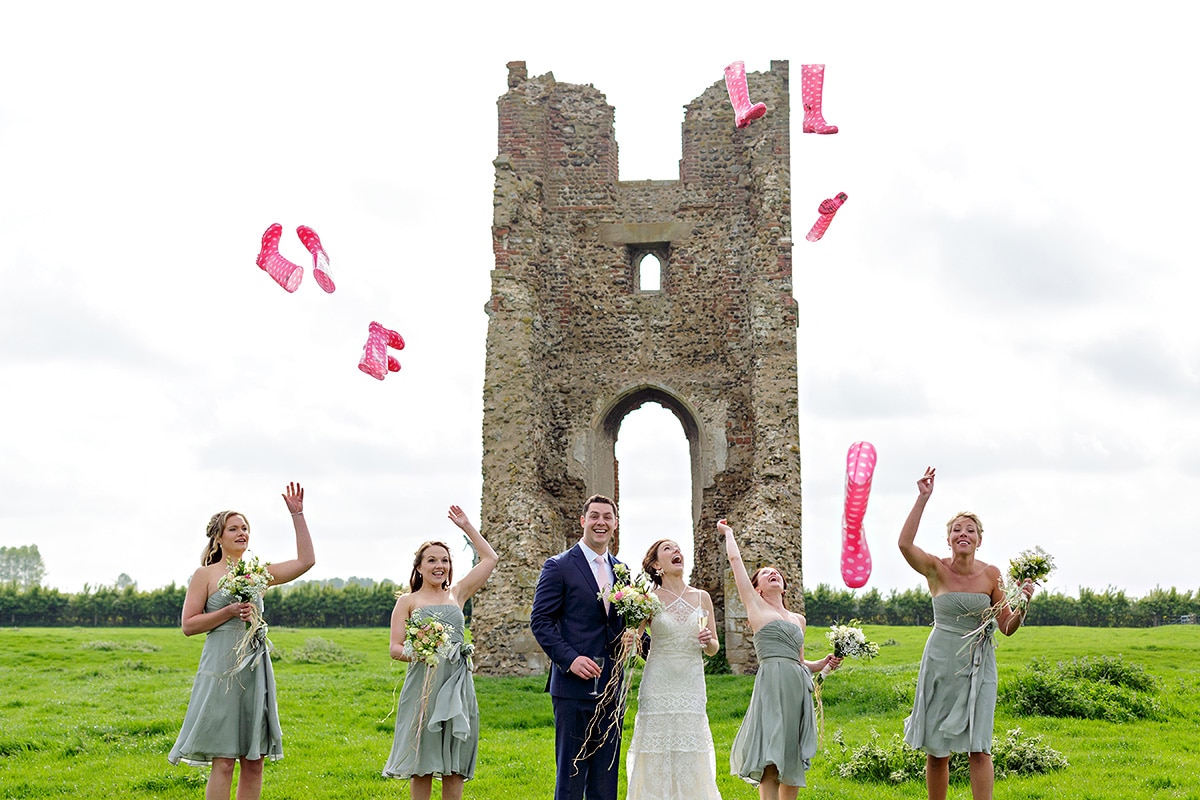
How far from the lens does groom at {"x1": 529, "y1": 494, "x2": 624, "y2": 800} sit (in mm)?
7098

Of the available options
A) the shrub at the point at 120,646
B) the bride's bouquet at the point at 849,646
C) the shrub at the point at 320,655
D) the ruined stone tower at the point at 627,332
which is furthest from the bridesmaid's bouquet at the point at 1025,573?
the shrub at the point at 120,646

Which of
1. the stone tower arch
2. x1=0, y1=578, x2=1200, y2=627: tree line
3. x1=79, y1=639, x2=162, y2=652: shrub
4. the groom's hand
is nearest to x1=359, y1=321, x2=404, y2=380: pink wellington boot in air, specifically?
the stone tower arch

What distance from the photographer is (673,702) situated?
7461mm

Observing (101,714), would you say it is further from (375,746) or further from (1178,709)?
(1178,709)

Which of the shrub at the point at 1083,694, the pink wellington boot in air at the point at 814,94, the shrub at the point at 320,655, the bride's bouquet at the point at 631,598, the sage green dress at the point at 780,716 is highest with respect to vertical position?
the pink wellington boot in air at the point at 814,94

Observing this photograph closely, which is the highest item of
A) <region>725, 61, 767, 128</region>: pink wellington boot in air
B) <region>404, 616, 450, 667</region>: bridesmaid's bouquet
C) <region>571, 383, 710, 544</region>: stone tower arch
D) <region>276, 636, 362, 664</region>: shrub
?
<region>725, 61, 767, 128</region>: pink wellington boot in air

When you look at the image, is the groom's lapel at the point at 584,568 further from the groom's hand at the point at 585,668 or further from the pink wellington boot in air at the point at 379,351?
the pink wellington boot in air at the point at 379,351

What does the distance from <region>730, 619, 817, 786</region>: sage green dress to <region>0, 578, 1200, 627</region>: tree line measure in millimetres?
25663

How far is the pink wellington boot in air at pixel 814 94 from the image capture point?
17892 mm

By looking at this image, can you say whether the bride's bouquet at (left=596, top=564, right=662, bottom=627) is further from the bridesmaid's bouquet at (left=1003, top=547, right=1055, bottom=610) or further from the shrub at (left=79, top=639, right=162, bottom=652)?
the shrub at (left=79, top=639, right=162, bottom=652)

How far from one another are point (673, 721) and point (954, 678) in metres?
2.06

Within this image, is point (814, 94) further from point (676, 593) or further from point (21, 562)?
point (21, 562)

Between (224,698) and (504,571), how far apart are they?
11.8 m

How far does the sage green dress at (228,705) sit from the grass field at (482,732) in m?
2.56
